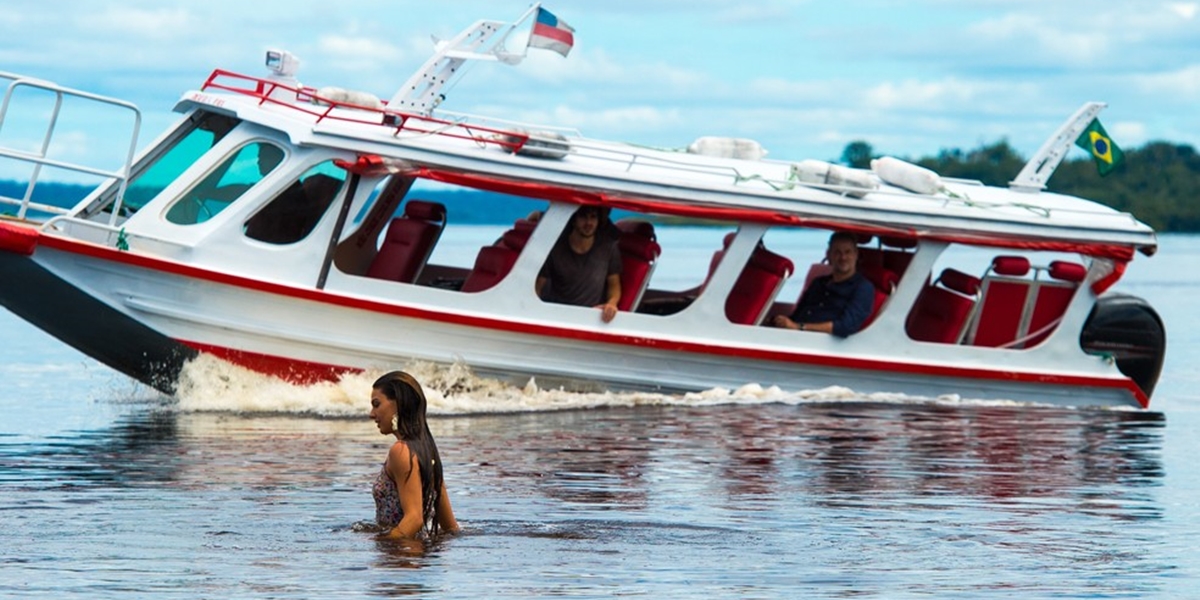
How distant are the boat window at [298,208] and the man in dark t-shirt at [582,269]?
1963 millimetres

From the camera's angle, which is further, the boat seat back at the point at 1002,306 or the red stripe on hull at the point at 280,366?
the boat seat back at the point at 1002,306

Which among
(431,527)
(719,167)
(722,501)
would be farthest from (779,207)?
(431,527)

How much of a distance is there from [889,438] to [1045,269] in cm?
381

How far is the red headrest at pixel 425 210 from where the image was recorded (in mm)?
18250

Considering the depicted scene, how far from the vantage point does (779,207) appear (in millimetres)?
17594

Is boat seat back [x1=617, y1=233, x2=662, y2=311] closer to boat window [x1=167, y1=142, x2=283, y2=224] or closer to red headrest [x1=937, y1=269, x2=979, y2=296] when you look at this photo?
red headrest [x1=937, y1=269, x2=979, y2=296]

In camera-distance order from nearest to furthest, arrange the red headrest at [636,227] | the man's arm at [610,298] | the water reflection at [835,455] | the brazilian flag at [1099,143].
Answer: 1. the water reflection at [835,455]
2. the man's arm at [610,298]
3. the red headrest at [636,227]
4. the brazilian flag at [1099,143]

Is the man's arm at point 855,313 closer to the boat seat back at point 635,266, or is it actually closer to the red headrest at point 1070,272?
the boat seat back at point 635,266

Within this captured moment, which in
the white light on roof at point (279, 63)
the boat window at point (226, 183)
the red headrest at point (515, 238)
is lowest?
the red headrest at point (515, 238)

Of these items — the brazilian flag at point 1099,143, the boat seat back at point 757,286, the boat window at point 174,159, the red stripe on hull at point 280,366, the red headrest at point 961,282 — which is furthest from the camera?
the brazilian flag at point 1099,143

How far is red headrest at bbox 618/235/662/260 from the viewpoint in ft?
58.4

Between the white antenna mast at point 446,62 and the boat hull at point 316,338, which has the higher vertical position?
the white antenna mast at point 446,62

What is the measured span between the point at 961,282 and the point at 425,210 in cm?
505

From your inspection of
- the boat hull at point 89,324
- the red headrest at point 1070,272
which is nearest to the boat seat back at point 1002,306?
the red headrest at point 1070,272
